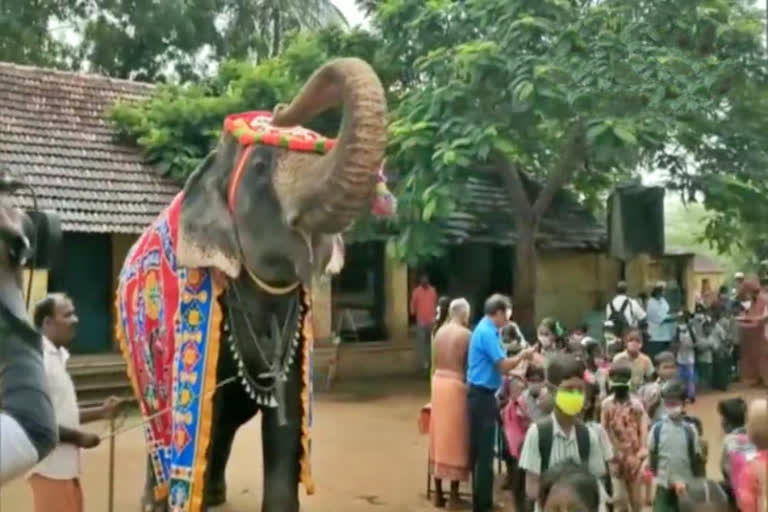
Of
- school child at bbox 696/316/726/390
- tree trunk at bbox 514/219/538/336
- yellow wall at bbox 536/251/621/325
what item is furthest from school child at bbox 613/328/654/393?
yellow wall at bbox 536/251/621/325

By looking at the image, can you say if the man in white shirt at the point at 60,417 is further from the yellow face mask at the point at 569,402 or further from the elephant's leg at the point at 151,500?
the yellow face mask at the point at 569,402

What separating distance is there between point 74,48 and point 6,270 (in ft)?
64.0

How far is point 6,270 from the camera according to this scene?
6.92 feet

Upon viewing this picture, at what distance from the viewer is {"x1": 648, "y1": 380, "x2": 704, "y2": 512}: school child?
5.40m

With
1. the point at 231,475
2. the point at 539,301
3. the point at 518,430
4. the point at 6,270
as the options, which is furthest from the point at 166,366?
the point at 539,301

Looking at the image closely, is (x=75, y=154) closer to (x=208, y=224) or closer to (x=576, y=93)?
(x=576, y=93)

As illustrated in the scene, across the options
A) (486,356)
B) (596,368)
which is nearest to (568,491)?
(486,356)

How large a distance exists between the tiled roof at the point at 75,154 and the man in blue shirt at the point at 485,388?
21.0ft

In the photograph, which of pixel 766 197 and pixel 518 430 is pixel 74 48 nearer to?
pixel 766 197

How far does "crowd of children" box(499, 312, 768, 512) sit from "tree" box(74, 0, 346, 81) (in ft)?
42.0

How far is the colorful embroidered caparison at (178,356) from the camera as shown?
5.22m

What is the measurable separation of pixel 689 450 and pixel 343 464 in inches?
160

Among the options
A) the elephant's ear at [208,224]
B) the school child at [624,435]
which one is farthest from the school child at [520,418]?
the elephant's ear at [208,224]

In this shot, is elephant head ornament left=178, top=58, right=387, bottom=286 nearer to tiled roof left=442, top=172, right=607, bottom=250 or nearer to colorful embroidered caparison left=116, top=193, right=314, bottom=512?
colorful embroidered caparison left=116, top=193, right=314, bottom=512
